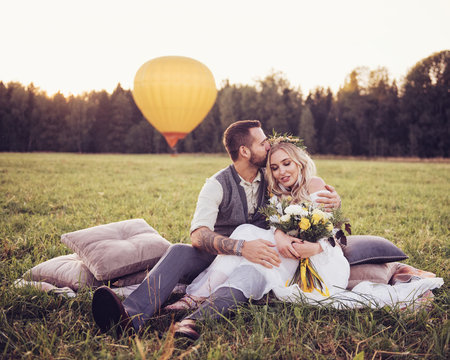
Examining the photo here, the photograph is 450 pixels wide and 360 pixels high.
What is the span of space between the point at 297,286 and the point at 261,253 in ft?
1.51

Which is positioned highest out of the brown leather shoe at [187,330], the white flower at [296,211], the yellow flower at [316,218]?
the white flower at [296,211]

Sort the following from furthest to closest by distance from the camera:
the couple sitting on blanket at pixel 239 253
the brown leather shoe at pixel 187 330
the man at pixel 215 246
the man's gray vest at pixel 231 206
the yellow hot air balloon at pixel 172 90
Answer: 1. the yellow hot air balloon at pixel 172 90
2. the man's gray vest at pixel 231 206
3. the couple sitting on blanket at pixel 239 253
4. the man at pixel 215 246
5. the brown leather shoe at pixel 187 330

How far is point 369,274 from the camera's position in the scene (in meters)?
3.42

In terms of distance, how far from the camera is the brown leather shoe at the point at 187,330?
236 cm

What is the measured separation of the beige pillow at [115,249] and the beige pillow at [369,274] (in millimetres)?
2065

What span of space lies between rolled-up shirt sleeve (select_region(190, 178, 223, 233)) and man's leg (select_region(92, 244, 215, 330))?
0.95 feet

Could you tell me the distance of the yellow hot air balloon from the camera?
1753cm

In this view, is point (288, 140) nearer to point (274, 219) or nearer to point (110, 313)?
point (274, 219)

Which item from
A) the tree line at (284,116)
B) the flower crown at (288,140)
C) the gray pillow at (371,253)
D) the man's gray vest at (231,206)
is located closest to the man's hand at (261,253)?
the man's gray vest at (231,206)

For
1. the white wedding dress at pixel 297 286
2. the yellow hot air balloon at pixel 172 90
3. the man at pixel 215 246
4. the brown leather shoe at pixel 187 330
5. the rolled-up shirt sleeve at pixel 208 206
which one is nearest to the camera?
the brown leather shoe at pixel 187 330

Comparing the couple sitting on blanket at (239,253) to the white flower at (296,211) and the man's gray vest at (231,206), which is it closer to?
the man's gray vest at (231,206)

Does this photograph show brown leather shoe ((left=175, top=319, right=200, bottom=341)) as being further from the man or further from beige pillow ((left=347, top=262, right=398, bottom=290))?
beige pillow ((left=347, top=262, right=398, bottom=290))

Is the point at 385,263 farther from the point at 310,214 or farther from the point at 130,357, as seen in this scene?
the point at 130,357

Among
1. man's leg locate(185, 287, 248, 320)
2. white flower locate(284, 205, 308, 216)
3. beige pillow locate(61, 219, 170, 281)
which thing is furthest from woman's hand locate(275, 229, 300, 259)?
beige pillow locate(61, 219, 170, 281)
